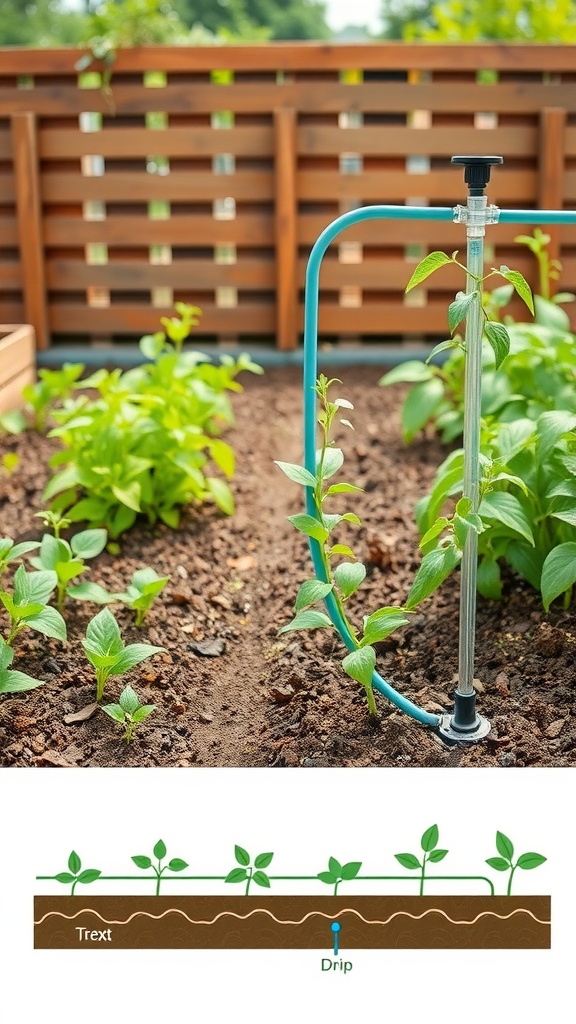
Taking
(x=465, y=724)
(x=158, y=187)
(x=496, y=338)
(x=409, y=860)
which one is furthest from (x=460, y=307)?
(x=158, y=187)

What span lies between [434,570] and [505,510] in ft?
0.81

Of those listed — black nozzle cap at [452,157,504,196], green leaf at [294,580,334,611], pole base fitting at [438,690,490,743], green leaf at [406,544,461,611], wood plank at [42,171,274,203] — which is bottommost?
pole base fitting at [438,690,490,743]

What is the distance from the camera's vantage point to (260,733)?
1963 millimetres

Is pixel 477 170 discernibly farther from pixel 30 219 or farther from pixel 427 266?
pixel 30 219

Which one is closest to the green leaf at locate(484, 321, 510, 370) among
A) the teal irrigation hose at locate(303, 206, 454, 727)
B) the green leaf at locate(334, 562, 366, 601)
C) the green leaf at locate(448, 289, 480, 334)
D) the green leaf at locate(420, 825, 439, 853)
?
the green leaf at locate(448, 289, 480, 334)

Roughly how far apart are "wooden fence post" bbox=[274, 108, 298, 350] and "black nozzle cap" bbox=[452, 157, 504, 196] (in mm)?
2628

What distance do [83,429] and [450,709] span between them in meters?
1.21

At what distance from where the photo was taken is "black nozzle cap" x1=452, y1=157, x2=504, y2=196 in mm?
1598

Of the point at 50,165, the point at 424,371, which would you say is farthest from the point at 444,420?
the point at 50,165

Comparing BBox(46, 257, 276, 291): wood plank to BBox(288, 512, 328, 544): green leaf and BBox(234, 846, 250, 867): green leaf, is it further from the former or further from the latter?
BBox(234, 846, 250, 867): green leaf

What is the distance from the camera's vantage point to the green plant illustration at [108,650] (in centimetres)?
192

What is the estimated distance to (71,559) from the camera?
221 cm

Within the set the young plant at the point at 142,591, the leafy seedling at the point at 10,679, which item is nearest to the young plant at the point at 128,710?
the leafy seedling at the point at 10,679

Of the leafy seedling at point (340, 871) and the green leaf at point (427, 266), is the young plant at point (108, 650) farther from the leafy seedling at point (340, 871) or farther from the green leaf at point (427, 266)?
the green leaf at point (427, 266)
